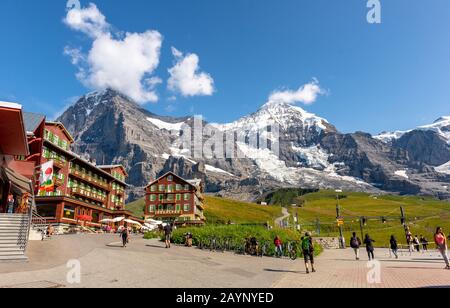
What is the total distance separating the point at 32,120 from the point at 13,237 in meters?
23.8

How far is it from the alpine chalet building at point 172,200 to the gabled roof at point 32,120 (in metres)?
50.1

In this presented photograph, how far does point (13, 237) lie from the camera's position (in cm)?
1955

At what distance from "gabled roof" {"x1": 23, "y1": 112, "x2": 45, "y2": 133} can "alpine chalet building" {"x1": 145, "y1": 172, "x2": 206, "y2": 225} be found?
5009 centimetres

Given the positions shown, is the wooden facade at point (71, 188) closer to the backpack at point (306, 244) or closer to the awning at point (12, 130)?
the awning at point (12, 130)

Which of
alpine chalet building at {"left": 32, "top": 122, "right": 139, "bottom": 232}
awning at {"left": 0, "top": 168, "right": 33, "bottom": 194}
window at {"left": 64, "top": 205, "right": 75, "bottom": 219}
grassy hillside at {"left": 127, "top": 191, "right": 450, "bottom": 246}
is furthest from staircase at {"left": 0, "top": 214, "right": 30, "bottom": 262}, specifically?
grassy hillside at {"left": 127, "top": 191, "right": 450, "bottom": 246}

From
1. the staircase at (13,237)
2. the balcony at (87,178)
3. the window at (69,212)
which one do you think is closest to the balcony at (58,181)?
the balcony at (87,178)

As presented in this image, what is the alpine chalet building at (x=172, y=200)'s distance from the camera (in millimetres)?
87562

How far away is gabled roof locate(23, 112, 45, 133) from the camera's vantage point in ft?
123

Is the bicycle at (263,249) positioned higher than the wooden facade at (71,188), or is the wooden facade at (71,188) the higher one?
the wooden facade at (71,188)

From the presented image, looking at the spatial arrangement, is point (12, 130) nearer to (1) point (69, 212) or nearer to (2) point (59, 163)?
(1) point (69, 212)

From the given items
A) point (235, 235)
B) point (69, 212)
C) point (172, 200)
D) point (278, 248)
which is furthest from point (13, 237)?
point (172, 200)

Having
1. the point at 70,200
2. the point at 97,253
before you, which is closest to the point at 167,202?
the point at 70,200
